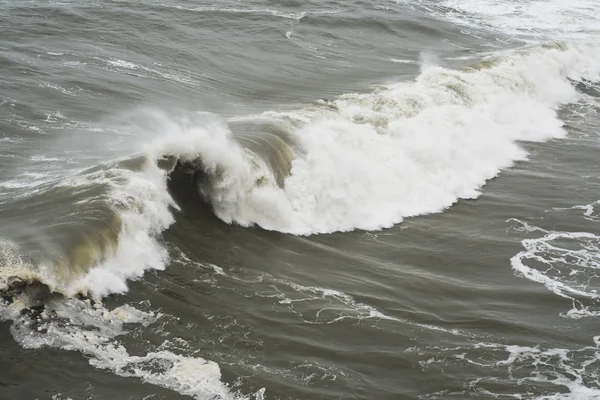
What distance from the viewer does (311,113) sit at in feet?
51.6

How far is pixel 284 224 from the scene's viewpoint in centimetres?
1215

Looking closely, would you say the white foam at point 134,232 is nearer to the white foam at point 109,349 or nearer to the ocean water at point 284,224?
the ocean water at point 284,224

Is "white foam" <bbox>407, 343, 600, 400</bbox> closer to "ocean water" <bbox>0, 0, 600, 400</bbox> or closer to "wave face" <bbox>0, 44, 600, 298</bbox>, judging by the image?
"ocean water" <bbox>0, 0, 600, 400</bbox>

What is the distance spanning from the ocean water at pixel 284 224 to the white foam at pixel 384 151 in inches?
2.3

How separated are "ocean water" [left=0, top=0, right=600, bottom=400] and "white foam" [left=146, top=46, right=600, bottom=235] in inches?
2.3

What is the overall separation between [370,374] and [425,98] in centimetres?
1102

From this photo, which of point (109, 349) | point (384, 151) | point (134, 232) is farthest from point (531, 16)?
point (109, 349)

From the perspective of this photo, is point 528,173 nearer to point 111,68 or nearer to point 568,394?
point 568,394

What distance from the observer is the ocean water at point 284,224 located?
316 inches

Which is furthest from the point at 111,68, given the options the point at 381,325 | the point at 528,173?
the point at 381,325

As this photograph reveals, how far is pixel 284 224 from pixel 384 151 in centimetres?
375

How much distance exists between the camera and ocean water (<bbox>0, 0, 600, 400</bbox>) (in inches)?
316

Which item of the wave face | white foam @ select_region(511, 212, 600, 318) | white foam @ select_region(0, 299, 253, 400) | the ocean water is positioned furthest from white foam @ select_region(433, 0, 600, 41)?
white foam @ select_region(0, 299, 253, 400)

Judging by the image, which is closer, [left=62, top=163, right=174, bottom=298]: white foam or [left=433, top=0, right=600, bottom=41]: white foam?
[left=62, top=163, right=174, bottom=298]: white foam
